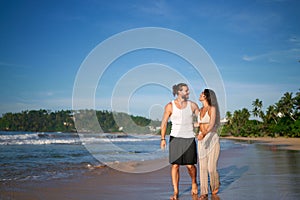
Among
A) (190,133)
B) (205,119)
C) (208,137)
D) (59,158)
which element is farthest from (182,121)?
(59,158)

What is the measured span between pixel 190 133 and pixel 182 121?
0.24 m

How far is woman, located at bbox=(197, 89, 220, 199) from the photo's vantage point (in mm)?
5262

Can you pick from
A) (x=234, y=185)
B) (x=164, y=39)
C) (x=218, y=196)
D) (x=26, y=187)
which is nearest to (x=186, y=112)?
(x=218, y=196)

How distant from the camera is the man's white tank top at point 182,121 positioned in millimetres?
5145

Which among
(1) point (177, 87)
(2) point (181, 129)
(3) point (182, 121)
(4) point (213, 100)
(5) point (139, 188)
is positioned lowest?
(5) point (139, 188)

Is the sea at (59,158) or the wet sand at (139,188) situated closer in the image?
the wet sand at (139,188)

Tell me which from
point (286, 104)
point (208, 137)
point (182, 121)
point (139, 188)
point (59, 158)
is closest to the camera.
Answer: point (182, 121)

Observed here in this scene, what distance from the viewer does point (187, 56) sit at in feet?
25.0

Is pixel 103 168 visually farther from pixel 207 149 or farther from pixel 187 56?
pixel 207 149

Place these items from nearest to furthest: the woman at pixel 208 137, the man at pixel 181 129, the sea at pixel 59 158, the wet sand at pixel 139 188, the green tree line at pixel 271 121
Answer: the man at pixel 181 129 < the woman at pixel 208 137 < the wet sand at pixel 139 188 < the sea at pixel 59 158 < the green tree line at pixel 271 121

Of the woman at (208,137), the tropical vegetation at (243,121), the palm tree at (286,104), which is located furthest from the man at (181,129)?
the palm tree at (286,104)

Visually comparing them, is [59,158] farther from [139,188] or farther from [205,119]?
[205,119]

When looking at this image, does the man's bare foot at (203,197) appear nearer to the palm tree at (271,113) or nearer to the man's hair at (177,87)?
the man's hair at (177,87)

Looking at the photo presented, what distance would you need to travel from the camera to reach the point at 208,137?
530 centimetres
